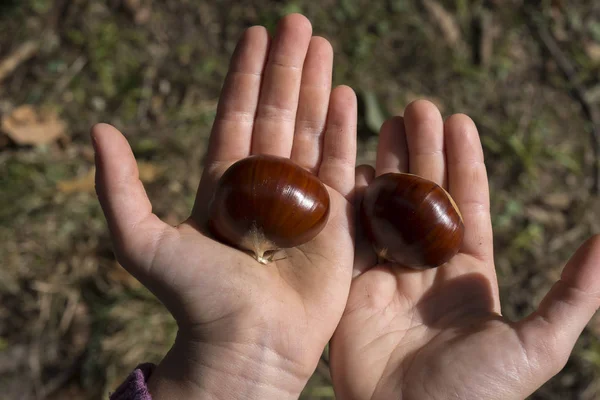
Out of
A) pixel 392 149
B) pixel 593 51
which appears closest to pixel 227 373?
pixel 392 149

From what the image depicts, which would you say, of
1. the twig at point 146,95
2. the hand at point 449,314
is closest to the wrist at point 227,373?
the hand at point 449,314

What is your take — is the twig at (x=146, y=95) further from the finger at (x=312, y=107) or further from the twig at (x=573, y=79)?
the twig at (x=573, y=79)

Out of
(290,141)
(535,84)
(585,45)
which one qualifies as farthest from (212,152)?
(585,45)

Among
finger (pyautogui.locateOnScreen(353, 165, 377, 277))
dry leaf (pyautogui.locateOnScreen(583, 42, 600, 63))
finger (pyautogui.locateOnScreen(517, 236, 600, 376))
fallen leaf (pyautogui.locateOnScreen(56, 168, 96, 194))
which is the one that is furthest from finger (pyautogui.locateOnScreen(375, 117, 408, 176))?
dry leaf (pyautogui.locateOnScreen(583, 42, 600, 63))

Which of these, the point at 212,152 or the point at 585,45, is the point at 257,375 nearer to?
the point at 212,152

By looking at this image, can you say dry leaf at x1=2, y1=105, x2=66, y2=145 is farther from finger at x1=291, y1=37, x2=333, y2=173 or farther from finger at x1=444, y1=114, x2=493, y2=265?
finger at x1=444, y1=114, x2=493, y2=265

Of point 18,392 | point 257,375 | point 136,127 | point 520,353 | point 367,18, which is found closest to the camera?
A: point 520,353
